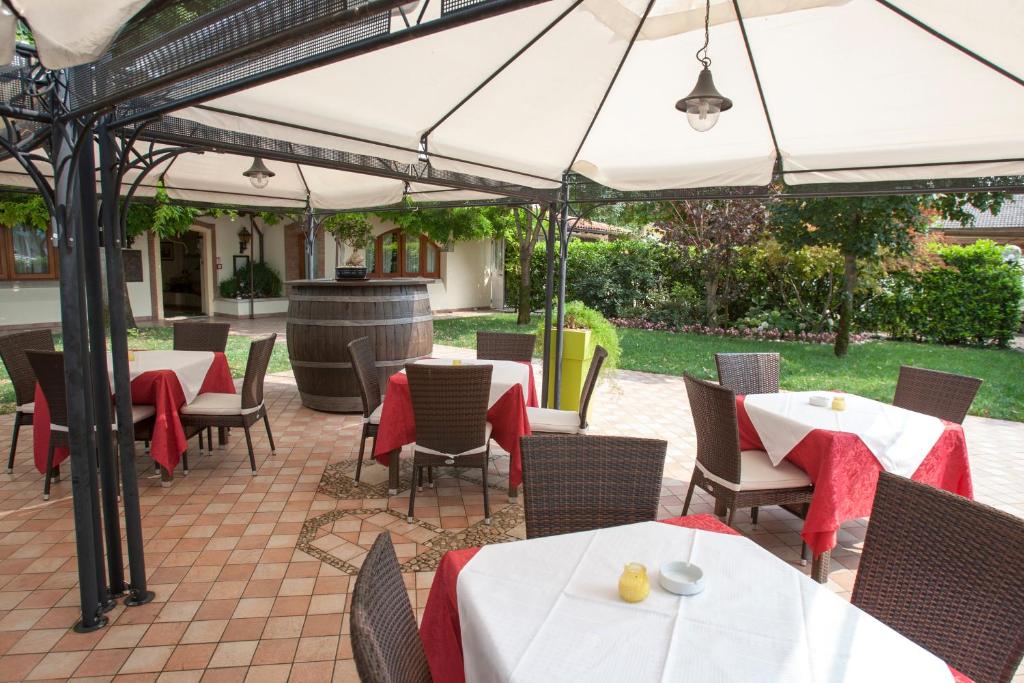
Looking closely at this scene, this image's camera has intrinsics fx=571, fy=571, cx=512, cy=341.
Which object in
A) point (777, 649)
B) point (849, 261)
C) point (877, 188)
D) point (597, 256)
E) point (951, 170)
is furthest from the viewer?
point (597, 256)

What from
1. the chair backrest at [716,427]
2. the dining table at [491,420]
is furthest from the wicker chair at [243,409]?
the chair backrest at [716,427]

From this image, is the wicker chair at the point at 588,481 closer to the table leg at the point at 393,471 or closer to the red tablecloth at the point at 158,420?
the table leg at the point at 393,471

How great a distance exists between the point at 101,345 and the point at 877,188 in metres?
4.65

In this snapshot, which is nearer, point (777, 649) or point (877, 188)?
point (777, 649)

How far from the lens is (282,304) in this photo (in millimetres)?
15281

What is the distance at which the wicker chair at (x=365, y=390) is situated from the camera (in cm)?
399

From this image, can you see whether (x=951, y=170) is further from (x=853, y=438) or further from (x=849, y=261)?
(x=849, y=261)

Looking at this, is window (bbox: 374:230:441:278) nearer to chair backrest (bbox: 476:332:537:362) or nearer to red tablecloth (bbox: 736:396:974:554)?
chair backrest (bbox: 476:332:537:362)

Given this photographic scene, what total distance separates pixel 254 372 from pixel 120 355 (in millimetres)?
1621

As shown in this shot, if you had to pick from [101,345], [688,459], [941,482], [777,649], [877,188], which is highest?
[877,188]

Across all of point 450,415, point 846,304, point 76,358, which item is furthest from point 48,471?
point 846,304

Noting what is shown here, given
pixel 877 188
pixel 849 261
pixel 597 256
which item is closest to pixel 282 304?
pixel 597 256

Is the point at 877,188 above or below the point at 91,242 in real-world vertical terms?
above

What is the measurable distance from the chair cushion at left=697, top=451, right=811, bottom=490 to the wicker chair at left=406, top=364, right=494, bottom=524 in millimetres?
1343
